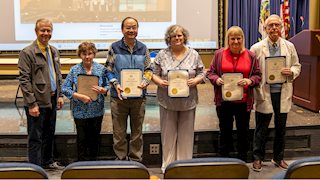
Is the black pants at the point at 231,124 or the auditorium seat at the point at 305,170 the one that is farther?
the black pants at the point at 231,124

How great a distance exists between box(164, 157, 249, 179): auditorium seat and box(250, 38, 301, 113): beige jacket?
78.8 inches

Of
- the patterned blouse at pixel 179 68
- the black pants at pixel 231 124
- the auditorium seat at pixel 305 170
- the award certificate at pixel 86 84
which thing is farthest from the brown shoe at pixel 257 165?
the auditorium seat at pixel 305 170

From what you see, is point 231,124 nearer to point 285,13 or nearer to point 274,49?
point 274,49

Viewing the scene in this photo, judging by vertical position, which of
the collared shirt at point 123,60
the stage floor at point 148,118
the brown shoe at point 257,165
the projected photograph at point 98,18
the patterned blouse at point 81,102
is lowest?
the brown shoe at point 257,165

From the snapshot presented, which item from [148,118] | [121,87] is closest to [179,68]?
[121,87]

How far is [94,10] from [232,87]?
4.44 meters

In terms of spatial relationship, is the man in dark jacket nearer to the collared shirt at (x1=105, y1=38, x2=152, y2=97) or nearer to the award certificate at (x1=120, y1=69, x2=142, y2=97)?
the collared shirt at (x1=105, y1=38, x2=152, y2=97)

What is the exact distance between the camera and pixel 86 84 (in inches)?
144

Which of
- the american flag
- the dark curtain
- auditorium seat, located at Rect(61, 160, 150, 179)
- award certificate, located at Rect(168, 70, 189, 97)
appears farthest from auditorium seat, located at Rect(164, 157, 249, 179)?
the dark curtain

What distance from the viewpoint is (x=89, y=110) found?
3.68 metres

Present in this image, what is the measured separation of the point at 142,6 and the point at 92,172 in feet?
19.2

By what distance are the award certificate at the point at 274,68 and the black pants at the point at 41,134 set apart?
6.33ft

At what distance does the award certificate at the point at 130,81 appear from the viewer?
360cm

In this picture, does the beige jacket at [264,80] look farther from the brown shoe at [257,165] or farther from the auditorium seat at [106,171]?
the auditorium seat at [106,171]
